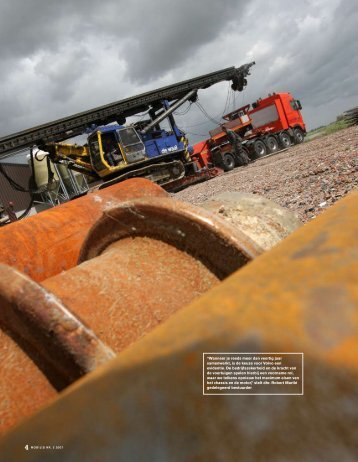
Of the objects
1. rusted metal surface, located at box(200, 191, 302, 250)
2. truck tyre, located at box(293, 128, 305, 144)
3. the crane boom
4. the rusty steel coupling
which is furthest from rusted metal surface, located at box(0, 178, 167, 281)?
truck tyre, located at box(293, 128, 305, 144)

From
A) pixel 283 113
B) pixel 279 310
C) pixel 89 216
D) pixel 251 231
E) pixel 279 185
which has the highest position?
pixel 283 113

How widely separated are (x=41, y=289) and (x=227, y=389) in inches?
28.1

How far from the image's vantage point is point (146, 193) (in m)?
3.29

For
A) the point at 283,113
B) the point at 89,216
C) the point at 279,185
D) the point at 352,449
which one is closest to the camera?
the point at 352,449

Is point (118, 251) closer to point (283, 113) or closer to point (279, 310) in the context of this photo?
point (279, 310)

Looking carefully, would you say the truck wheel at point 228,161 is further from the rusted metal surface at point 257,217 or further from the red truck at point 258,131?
the rusted metal surface at point 257,217

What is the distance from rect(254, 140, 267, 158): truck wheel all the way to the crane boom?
407cm

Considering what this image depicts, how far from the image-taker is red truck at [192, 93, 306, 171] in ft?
58.6

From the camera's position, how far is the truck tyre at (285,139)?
20.2 m

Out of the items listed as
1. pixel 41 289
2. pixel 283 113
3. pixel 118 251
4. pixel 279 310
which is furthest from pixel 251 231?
pixel 283 113

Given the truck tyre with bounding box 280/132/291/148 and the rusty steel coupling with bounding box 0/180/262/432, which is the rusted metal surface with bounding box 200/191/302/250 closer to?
the rusty steel coupling with bounding box 0/180/262/432

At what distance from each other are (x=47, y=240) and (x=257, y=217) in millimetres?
1729

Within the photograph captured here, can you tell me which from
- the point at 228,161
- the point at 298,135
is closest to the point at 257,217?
the point at 228,161

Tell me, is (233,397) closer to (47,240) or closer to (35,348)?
(35,348)
